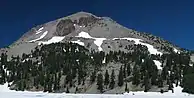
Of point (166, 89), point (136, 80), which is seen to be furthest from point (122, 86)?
point (166, 89)

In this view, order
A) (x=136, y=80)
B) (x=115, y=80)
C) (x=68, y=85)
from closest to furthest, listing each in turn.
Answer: (x=136, y=80) < (x=115, y=80) < (x=68, y=85)

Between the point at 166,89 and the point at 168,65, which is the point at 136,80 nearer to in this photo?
the point at 166,89

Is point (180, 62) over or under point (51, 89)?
over

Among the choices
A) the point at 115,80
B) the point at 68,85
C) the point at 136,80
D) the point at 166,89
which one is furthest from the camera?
the point at 68,85

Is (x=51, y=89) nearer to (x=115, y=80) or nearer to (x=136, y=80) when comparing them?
(x=115, y=80)

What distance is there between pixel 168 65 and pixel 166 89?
147ft

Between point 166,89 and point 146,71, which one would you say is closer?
point 166,89

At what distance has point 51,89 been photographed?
183 meters

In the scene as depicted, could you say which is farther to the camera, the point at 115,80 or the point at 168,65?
the point at 168,65

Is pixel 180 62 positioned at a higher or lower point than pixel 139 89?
higher

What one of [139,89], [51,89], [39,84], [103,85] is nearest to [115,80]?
[103,85]

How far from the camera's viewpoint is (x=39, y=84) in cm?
19850

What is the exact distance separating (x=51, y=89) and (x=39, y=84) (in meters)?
17.9

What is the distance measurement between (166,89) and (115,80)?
3157 cm
